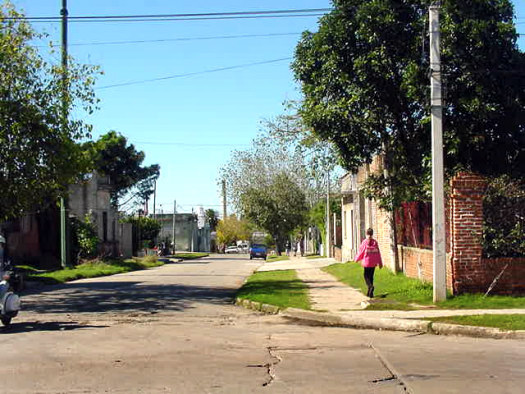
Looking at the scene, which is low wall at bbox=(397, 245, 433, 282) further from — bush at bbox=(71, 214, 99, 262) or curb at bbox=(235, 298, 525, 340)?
bush at bbox=(71, 214, 99, 262)

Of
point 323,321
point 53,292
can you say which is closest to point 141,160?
point 53,292

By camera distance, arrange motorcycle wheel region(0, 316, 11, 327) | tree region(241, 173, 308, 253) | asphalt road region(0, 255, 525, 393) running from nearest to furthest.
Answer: asphalt road region(0, 255, 525, 393) → motorcycle wheel region(0, 316, 11, 327) → tree region(241, 173, 308, 253)

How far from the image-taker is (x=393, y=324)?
12.3m

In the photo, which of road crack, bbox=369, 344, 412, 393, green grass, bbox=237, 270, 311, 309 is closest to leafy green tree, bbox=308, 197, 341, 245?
green grass, bbox=237, 270, 311, 309

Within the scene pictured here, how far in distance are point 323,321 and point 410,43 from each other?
7.99 m

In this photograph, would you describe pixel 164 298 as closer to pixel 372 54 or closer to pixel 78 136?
pixel 78 136

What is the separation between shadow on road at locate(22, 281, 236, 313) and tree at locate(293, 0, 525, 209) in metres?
5.49

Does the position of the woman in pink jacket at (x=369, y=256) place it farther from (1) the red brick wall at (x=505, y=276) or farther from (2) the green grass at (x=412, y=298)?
(1) the red brick wall at (x=505, y=276)

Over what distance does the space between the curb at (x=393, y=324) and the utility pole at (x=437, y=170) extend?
206 cm

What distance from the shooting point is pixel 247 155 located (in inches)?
2208

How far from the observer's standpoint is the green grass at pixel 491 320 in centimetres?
1130

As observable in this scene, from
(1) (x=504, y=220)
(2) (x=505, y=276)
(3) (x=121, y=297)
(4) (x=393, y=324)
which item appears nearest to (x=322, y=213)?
(3) (x=121, y=297)

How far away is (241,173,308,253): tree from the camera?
182 feet

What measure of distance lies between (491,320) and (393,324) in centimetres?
163
